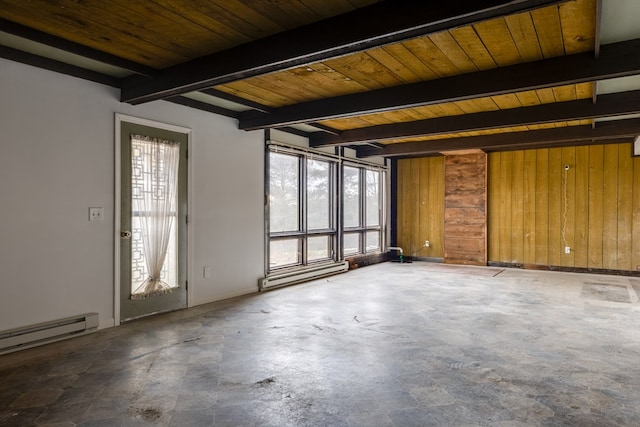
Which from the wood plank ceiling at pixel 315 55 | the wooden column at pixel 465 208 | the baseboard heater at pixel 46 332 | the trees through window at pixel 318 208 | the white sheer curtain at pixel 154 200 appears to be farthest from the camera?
the wooden column at pixel 465 208

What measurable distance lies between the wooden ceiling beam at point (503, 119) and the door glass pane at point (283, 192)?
28.4 inches

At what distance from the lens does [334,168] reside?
293 inches

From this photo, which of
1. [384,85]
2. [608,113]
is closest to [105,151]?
[384,85]

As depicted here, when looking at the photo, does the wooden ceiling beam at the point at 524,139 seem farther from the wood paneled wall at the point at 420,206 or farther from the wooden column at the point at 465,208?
the wood paneled wall at the point at 420,206

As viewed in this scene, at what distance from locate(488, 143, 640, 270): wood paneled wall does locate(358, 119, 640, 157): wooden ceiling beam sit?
Answer: 57 cm

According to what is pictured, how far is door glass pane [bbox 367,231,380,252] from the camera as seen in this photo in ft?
28.7

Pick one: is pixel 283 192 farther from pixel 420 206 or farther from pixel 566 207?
pixel 566 207

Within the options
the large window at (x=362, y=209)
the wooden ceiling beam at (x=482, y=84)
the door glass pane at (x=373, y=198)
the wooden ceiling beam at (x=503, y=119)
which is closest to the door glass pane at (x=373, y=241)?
the large window at (x=362, y=209)

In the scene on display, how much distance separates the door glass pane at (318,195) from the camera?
6.85 meters

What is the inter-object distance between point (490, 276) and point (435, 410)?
17.4 ft

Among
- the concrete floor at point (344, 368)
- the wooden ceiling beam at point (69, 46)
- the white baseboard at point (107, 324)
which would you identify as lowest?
the concrete floor at point (344, 368)

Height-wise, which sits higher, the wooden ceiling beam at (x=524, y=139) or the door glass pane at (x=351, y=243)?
the wooden ceiling beam at (x=524, y=139)

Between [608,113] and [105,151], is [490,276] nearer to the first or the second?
A: [608,113]

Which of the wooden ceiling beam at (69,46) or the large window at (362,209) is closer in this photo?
the wooden ceiling beam at (69,46)
